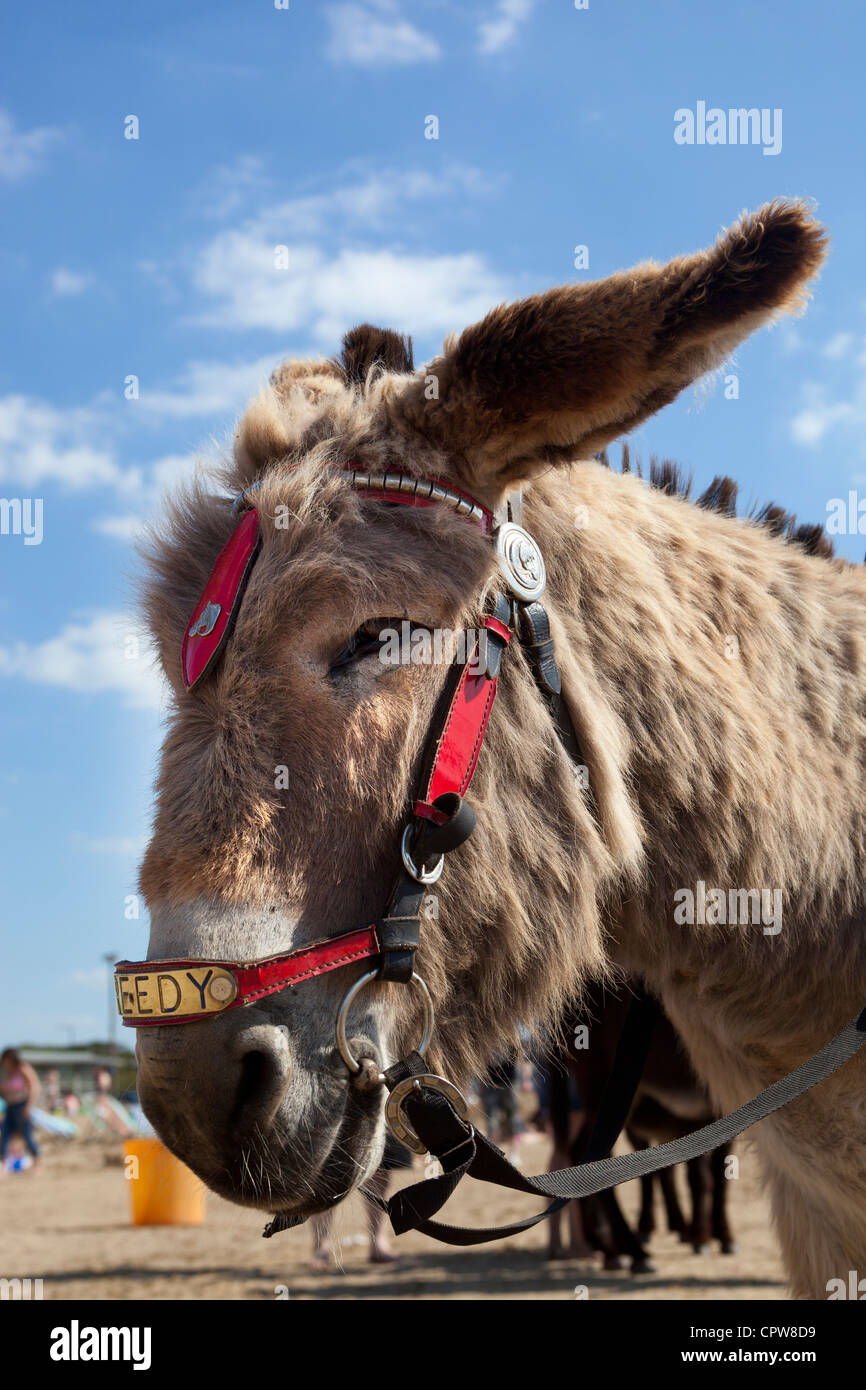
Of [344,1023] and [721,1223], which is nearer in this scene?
[344,1023]

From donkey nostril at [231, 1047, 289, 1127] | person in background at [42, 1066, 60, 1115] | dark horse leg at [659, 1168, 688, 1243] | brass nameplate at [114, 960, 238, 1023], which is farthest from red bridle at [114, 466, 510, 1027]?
person in background at [42, 1066, 60, 1115]

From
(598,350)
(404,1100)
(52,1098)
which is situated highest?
(598,350)

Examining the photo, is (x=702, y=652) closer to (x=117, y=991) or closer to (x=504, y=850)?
(x=504, y=850)

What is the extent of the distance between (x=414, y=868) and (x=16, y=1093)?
53.9ft

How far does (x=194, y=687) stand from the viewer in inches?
85.0

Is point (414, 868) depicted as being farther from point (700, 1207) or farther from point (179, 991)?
point (700, 1207)

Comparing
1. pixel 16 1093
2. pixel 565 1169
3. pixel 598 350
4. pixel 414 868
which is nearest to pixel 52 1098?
pixel 16 1093

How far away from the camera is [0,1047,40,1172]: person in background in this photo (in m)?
16.1

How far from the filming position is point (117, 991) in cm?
195

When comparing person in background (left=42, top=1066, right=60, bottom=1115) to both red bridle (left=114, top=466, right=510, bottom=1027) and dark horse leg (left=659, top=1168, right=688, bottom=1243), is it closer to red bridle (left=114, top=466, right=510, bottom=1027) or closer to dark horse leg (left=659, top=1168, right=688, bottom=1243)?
dark horse leg (left=659, top=1168, right=688, bottom=1243)

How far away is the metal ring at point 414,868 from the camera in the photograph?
206 cm

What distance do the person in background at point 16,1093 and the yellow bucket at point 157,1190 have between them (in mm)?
4591

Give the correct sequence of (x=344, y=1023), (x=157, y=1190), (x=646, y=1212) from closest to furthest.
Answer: (x=344, y=1023) → (x=157, y=1190) → (x=646, y=1212)

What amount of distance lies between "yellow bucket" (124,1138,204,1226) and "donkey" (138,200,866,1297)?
65 cm
